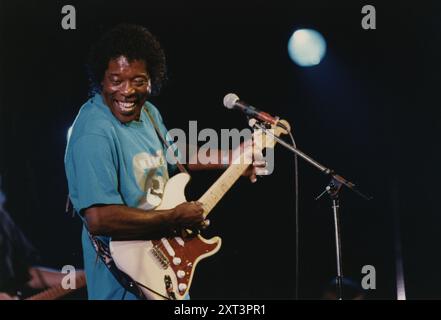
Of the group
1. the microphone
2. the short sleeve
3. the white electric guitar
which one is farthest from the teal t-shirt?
the microphone

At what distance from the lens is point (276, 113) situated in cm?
363

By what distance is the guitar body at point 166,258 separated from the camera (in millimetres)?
2424

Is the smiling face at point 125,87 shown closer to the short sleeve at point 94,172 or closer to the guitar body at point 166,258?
the short sleeve at point 94,172

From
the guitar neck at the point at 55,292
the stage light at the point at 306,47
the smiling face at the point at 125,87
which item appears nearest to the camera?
the smiling face at the point at 125,87

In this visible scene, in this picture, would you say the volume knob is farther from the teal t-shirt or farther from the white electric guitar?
the teal t-shirt

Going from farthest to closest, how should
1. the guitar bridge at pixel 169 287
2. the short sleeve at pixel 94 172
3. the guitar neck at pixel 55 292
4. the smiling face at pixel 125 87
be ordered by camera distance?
1. the guitar neck at pixel 55 292
2. the smiling face at pixel 125 87
3. the guitar bridge at pixel 169 287
4. the short sleeve at pixel 94 172

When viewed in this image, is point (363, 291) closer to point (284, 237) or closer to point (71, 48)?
point (284, 237)

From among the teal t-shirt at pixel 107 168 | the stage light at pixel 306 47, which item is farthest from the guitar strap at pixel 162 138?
the stage light at pixel 306 47

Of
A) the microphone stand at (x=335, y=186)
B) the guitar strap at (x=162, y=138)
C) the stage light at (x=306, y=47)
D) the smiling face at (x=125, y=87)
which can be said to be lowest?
the microphone stand at (x=335, y=186)

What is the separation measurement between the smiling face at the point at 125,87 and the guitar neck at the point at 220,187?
21.4 inches

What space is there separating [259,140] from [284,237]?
103 cm

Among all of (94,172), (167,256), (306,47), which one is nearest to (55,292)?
(167,256)

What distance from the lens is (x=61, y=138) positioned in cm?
322
